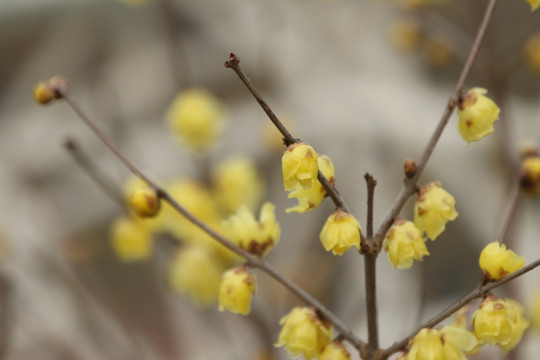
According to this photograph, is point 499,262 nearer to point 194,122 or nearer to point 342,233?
point 342,233

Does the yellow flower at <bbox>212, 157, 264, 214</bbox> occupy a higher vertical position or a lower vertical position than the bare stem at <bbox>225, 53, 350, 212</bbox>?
higher

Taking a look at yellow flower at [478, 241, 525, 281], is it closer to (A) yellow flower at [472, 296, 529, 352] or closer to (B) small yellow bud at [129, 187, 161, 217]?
(A) yellow flower at [472, 296, 529, 352]

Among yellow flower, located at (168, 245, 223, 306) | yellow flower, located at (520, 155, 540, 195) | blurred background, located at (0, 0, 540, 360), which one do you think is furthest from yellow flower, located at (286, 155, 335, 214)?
blurred background, located at (0, 0, 540, 360)

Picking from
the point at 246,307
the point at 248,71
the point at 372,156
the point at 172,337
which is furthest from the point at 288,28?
the point at 246,307

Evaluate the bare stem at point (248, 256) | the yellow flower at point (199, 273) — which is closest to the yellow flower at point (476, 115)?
the bare stem at point (248, 256)

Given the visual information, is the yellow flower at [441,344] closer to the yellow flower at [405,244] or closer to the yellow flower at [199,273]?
the yellow flower at [405,244]

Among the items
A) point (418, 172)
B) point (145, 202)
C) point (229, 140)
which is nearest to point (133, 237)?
point (145, 202)
